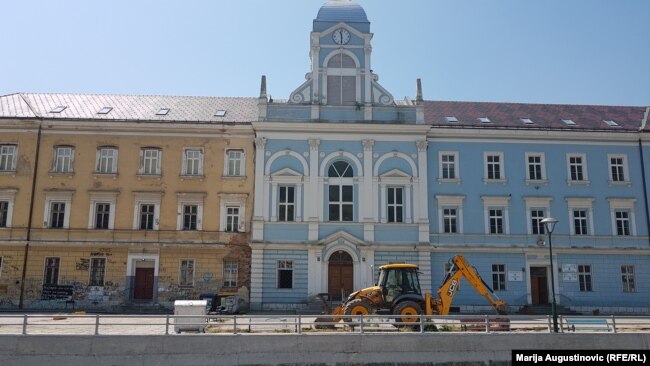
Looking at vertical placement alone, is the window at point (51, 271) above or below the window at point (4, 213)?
below

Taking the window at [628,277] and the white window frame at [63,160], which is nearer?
the white window frame at [63,160]

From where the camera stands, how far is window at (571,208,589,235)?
103 ft

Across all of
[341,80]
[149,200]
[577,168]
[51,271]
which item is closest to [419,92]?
[341,80]

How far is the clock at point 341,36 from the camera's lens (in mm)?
31781

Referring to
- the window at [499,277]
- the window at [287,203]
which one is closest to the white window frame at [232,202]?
the window at [287,203]

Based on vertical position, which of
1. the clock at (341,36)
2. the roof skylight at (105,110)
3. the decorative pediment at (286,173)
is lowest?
the decorative pediment at (286,173)

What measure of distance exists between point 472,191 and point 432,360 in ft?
53.8

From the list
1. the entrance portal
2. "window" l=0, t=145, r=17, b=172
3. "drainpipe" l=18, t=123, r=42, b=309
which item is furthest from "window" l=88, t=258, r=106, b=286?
the entrance portal

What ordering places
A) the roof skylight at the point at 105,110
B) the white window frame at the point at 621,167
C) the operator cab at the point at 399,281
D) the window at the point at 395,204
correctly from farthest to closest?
the roof skylight at the point at 105,110 < the white window frame at the point at 621,167 < the window at the point at 395,204 < the operator cab at the point at 399,281

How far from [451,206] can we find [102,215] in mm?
18759

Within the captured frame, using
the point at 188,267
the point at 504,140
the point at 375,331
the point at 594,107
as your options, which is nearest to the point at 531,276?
the point at 504,140

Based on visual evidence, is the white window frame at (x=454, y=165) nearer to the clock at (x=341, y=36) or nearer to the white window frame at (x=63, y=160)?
the clock at (x=341, y=36)

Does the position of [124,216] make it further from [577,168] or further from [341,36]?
[577,168]

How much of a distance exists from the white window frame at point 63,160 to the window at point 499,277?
23301 mm
